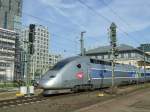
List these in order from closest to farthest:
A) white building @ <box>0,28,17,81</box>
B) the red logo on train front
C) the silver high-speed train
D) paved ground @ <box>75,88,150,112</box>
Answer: paved ground @ <box>75,88,150,112</box> < the silver high-speed train < the red logo on train front < white building @ <box>0,28,17,81</box>

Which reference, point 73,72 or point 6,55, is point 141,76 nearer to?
point 73,72

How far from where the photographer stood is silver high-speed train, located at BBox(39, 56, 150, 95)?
1041 inches

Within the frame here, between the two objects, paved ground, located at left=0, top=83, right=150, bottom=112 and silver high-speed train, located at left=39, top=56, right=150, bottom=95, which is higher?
silver high-speed train, located at left=39, top=56, right=150, bottom=95

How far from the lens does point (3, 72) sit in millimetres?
99938

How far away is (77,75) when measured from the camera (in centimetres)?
2891

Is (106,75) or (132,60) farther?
(132,60)

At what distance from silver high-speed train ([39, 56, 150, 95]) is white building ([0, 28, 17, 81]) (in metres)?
63.8

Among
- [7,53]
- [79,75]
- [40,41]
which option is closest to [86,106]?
[79,75]

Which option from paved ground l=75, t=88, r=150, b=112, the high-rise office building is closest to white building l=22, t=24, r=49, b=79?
the high-rise office building

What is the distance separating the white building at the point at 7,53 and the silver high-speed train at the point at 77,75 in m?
63.8

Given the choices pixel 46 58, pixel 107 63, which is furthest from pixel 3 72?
pixel 107 63

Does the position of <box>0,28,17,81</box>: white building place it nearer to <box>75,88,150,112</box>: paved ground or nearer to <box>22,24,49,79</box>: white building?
<box>22,24,49,79</box>: white building

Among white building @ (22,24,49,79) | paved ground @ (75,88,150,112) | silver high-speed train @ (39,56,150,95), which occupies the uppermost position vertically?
white building @ (22,24,49,79)

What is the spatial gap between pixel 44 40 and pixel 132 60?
66.2 meters
